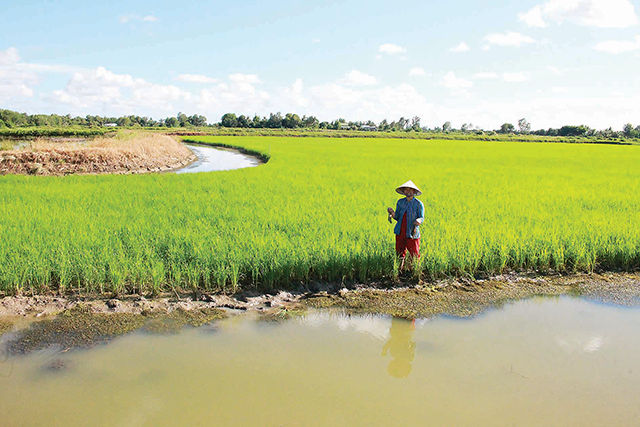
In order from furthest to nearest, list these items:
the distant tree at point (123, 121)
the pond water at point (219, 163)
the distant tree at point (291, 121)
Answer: the distant tree at point (291, 121)
the distant tree at point (123, 121)
the pond water at point (219, 163)

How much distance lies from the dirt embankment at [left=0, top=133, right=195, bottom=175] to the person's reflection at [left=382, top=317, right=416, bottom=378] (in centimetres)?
1469

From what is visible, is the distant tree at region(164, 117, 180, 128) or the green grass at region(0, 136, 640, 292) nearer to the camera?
the green grass at region(0, 136, 640, 292)

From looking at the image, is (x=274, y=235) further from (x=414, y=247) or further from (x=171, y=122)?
(x=171, y=122)

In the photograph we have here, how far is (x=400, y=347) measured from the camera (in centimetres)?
317

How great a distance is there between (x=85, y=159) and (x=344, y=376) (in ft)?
51.6

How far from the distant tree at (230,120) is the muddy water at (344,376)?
88957 millimetres

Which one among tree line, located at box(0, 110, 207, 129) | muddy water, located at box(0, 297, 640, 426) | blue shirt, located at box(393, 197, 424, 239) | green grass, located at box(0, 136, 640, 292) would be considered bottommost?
muddy water, located at box(0, 297, 640, 426)

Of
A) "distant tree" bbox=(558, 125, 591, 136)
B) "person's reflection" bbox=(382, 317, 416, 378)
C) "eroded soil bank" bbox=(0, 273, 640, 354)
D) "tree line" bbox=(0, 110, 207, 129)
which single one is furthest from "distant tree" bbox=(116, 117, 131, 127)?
"person's reflection" bbox=(382, 317, 416, 378)

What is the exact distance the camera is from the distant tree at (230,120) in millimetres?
88875

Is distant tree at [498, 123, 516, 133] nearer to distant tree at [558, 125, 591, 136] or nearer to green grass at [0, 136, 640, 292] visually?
distant tree at [558, 125, 591, 136]

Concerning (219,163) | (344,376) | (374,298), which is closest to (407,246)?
(374,298)

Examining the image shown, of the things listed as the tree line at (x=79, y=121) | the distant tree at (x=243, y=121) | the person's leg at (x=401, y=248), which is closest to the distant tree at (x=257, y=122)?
the distant tree at (x=243, y=121)

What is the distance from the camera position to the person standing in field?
416 cm

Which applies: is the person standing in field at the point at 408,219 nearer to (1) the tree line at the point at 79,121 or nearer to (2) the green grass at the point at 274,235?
(2) the green grass at the point at 274,235
